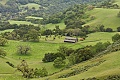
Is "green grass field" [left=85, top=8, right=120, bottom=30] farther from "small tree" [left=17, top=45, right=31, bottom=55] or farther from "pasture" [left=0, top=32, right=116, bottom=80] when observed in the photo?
"small tree" [left=17, top=45, right=31, bottom=55]

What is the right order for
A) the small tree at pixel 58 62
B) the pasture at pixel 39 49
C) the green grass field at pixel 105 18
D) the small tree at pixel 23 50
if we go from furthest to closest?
the green grass field at pixel 105 18 → the small tree at pixel 23 50 → the pasture at pixel 39 49 → the small tree at pixel 58 62

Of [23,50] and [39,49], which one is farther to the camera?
[39,49]

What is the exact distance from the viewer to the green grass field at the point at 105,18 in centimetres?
15360

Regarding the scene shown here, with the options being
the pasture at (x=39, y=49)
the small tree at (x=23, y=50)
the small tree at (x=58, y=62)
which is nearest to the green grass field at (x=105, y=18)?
the pasture at (x=39, y=49)

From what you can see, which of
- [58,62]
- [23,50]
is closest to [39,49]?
[23,50]

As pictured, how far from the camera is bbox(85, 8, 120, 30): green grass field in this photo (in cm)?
15360

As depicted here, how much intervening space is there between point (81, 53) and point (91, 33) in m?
63.9

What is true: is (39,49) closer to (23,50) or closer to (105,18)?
(23,50)

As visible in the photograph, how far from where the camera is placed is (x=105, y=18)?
165750mm

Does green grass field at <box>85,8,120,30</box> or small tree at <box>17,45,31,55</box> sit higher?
green grass field at <box>85,8,120,30</box>

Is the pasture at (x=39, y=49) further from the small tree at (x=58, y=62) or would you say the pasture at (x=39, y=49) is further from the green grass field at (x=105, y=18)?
the green grass field at (x=105, y=18)

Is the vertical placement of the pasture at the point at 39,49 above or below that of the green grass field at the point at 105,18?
below

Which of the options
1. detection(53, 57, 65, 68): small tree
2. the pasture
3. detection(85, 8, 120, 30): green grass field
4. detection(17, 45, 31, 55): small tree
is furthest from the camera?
detection(85, 8, 120, 30): green grass field

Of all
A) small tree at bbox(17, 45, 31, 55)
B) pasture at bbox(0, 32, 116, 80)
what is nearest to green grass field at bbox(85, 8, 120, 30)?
pasture at bbox(0, 32, 116, 80)
